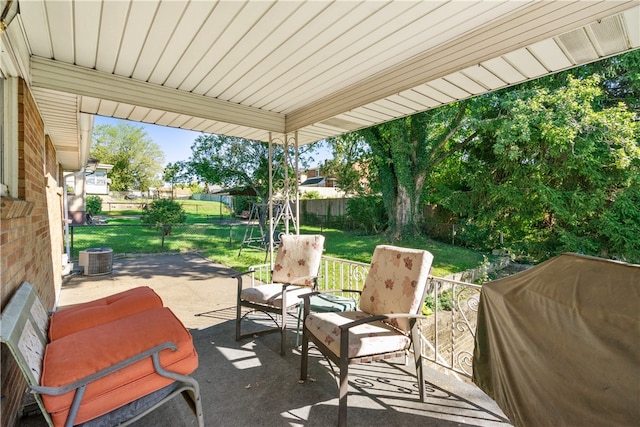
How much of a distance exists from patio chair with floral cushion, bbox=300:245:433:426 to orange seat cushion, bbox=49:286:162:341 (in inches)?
50.5

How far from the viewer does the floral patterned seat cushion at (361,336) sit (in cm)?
207

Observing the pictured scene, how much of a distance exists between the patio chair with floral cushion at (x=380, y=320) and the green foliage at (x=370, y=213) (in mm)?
11958

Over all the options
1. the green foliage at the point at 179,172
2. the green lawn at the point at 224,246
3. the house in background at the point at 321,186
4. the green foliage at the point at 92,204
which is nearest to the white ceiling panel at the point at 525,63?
the green lawn at the point at 224,246

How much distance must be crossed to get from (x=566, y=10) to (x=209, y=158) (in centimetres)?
1277

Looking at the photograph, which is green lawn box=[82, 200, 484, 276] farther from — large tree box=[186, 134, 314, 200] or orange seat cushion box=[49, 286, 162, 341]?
orange seat cushion box=[49, 286, 162, 341]

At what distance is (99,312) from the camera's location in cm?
220

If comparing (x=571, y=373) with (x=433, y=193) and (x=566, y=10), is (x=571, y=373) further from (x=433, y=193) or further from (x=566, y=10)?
(x=433, y=193)

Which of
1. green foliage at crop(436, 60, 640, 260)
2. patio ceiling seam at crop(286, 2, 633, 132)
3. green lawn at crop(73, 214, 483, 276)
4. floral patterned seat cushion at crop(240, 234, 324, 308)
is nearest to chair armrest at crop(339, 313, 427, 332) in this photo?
floral patterned seat cushion at crop(240, 234, 324, 308)

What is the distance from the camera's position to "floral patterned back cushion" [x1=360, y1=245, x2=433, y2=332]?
7.58 feet

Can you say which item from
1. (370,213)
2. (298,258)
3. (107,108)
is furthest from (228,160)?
(298,258)

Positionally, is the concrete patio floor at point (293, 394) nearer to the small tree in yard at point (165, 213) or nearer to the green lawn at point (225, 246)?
the green lawn at point (225, 246)

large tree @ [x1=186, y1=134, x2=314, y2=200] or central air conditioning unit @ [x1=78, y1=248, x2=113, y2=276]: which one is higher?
A: large tree @ [x1=186, y1=134, x2=314, y2=200]

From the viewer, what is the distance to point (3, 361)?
1.61 metres

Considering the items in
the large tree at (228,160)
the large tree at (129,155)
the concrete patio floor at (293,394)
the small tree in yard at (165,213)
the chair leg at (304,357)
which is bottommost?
the concrete patio floor at (293,394)
